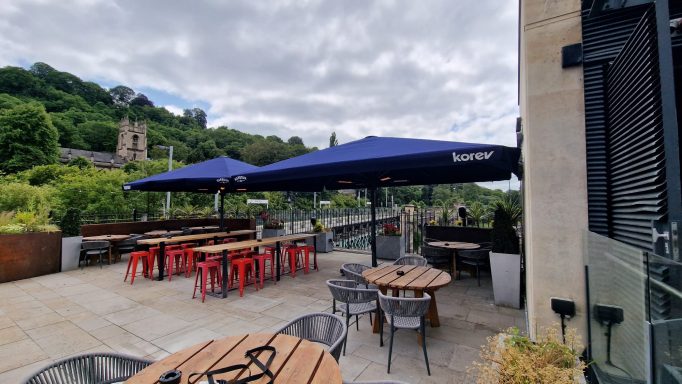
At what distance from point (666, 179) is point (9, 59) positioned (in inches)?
3538

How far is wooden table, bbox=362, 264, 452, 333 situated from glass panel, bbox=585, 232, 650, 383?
130cm

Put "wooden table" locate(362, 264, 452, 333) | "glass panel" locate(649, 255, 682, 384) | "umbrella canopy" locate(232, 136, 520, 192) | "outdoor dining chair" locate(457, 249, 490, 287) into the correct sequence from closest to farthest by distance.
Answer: "glass panel" locate(649, 255, 682, 384), "umbrella canopy" locate(232, 136, 520, 192), "wooden table" locate(362, 264, 452, 333), "outdoor dining chair" locate(457, 249, 490, 287)

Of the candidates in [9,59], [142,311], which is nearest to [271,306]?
[142,311]

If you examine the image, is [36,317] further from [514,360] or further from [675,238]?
[675,238]

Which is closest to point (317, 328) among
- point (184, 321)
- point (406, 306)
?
point (406, 306)

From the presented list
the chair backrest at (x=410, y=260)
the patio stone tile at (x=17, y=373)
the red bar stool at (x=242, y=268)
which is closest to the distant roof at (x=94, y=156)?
the red bar stool at (x=242, y=268)

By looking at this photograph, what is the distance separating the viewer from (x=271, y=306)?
4504mm

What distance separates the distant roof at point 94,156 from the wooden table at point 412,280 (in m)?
69.7

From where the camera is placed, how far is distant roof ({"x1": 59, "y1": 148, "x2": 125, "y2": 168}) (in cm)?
5578

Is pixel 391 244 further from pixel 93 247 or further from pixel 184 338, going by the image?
pixel 93 247

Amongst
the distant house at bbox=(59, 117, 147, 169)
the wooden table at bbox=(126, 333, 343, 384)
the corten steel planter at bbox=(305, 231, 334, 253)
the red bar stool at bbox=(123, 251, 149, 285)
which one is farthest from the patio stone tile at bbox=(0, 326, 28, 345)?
the distant house at bbox=(59, 117, 147, 169)

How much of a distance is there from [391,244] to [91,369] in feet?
22.4

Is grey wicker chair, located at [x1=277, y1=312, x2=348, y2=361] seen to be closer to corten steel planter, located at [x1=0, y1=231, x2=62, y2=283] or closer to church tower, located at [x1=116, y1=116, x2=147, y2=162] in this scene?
corten steel planter, located at [x1=0, y1=231, x2=62, y2=283]

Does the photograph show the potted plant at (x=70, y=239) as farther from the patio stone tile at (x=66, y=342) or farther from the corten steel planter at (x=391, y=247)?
the corten steel planter at (x=391, y=247)
